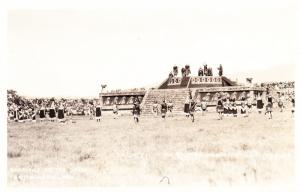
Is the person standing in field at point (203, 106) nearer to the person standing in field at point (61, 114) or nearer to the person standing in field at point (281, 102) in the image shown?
the person standing in field at point (281, 102)

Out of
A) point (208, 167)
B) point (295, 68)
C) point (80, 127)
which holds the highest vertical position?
point (295, 68)

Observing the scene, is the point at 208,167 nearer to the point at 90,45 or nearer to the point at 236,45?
the point at 236,45

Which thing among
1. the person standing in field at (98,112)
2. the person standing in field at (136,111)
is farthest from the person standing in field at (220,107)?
the person standing in field at (98,112)

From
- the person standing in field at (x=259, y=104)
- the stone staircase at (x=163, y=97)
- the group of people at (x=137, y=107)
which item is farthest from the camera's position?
the stone staircase at (x=163, y=97)

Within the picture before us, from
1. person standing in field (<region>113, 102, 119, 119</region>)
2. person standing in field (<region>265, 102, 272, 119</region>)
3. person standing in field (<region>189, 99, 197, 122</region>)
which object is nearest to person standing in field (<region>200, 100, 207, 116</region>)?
person standing in field (<region>189, 99, 197, 122</region>)

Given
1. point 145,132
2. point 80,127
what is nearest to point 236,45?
point 145,132

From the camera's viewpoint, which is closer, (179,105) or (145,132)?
(145,132)

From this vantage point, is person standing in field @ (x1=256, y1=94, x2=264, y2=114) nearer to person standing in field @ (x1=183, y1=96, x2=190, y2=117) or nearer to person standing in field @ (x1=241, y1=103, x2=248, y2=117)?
person standing in field @ (x1=241, y1=103, x2=248, y2=117)
